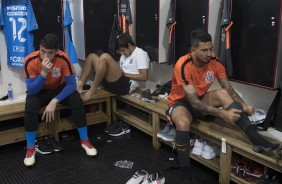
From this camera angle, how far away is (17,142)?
302cm

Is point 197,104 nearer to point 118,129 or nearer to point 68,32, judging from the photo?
point 118,129

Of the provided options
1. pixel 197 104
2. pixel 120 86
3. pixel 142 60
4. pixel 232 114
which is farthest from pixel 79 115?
pixel 232 114

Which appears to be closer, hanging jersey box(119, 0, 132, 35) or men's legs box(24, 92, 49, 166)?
men's legs box(24, 92, 49, 166)

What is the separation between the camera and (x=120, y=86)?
3219 mm

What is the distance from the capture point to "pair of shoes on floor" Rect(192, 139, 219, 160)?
2405 mm

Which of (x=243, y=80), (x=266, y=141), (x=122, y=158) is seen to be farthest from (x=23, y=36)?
(x=266, y=141)

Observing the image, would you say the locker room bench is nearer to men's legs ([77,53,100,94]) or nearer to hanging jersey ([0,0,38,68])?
men's legs ([77,53,100,94])

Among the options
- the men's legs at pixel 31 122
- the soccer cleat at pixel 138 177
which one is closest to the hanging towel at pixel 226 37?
the soccer cleat at pixel 138 177

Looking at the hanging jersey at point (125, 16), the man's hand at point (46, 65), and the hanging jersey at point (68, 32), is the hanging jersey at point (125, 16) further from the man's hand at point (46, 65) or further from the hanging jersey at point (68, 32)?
the man's hand at point (46, 65)

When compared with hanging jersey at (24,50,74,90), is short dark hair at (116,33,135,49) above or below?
above

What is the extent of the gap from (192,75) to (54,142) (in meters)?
1.35

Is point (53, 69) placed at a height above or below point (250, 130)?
above

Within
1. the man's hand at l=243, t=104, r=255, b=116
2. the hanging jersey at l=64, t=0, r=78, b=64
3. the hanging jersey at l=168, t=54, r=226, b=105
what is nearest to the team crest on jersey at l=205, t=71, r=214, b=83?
the hanging jersey at l=168, t=54, r=226, b=105

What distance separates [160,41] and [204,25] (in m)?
0.56
